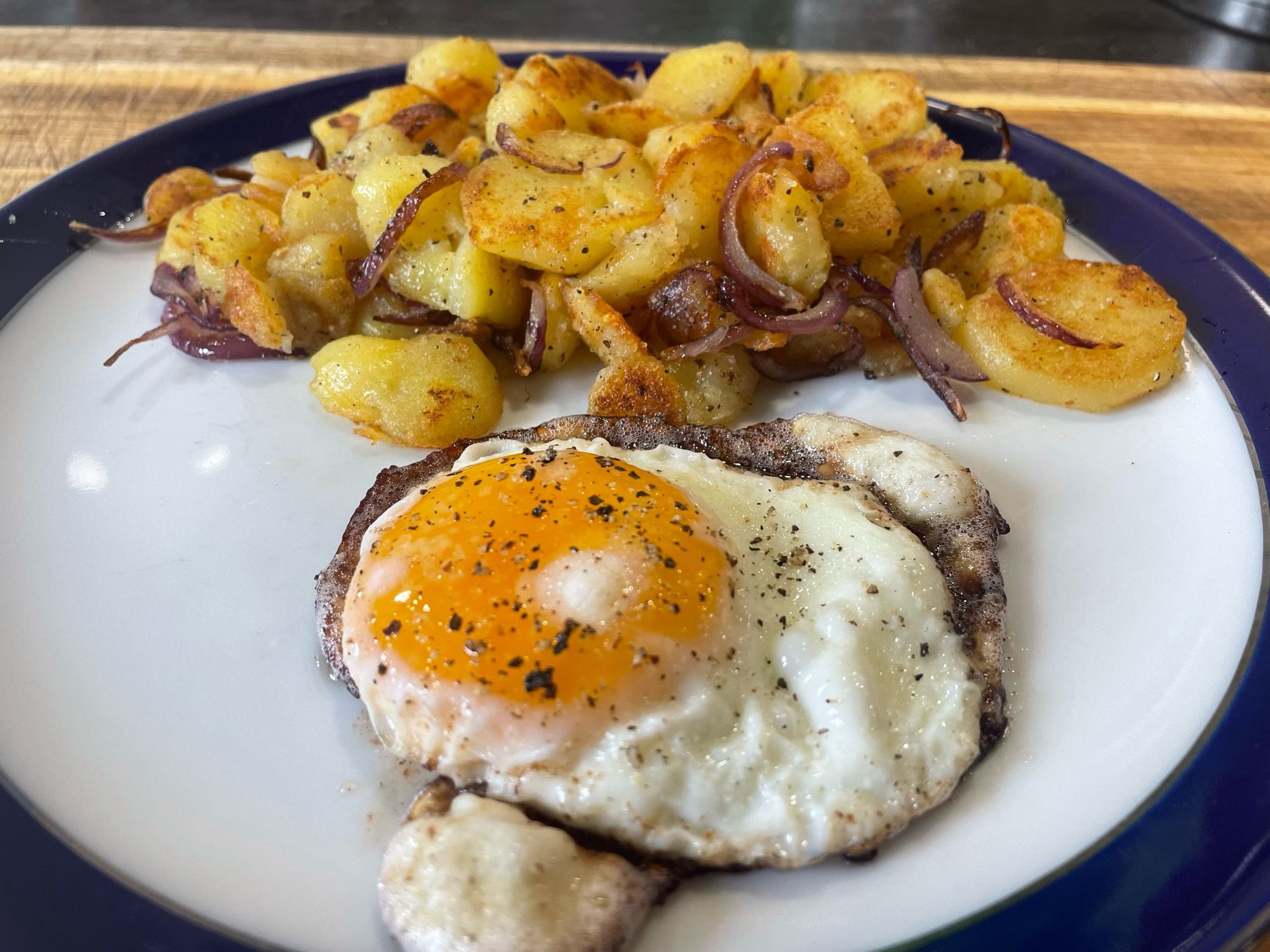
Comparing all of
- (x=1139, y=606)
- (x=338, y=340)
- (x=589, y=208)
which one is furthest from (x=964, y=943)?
(x=338, y=340)

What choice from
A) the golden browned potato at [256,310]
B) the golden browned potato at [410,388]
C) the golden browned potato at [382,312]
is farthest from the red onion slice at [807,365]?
the golden browned potato at [256,310]

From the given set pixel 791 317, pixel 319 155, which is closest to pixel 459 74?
pixel 319 155

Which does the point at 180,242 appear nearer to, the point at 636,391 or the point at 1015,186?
the point at 636,391

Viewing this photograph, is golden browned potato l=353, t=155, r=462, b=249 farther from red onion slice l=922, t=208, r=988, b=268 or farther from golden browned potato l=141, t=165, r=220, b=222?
red onion slice l=922, t=208, r=988, b=268

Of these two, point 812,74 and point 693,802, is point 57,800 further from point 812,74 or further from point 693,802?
point 812,74

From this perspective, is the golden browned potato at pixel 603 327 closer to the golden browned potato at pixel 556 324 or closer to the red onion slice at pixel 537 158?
the golden browned potato at pixel 556 324

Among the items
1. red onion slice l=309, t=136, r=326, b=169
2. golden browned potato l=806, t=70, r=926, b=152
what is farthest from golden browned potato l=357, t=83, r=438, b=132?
golden browned potato l=806, t=70, r=926, b=152
